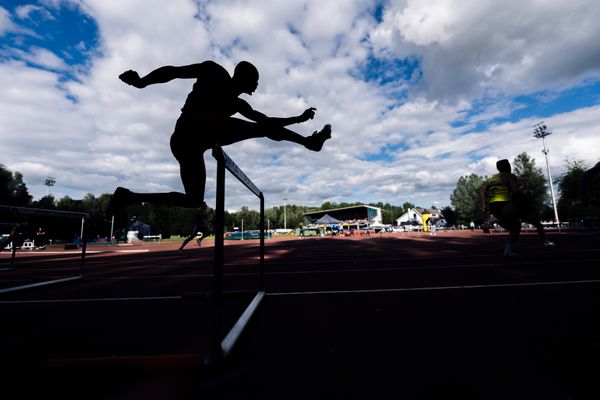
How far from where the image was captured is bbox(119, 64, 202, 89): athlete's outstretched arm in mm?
2233

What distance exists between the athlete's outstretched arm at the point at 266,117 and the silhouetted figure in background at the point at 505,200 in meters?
4.65

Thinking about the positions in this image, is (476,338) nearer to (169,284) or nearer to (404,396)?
(404,396)

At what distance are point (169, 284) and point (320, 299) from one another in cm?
240

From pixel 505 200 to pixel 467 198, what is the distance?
59399 mm

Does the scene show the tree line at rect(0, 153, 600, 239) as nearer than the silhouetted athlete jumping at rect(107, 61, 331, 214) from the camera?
No

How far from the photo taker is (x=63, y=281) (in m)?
4.07

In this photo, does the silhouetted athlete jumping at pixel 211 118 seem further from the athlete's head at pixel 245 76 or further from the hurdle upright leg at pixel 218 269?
the hurdle upright leg at pixel 218 269

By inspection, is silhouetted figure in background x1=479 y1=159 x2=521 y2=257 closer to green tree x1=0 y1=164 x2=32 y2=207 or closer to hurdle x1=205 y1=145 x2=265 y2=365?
hurdle x1=205 y1=145 x2=265 y2=365

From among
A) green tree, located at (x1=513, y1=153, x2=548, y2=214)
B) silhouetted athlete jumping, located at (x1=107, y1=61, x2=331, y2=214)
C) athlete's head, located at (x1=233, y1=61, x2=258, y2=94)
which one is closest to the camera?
silhouetted athlete jumping, located at (x1=107, y1=61, x2=331, y2=214)

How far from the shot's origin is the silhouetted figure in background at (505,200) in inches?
208

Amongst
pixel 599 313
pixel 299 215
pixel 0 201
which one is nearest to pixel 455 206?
pixel 299 215

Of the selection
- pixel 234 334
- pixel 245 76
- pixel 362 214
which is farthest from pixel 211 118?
pixel 362 214

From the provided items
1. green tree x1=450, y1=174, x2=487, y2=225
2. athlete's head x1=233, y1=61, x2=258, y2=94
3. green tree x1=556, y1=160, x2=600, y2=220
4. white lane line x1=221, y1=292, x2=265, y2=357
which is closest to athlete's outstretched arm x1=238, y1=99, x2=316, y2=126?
athlete's head x1=233, y1=61, x2=258, y2=94

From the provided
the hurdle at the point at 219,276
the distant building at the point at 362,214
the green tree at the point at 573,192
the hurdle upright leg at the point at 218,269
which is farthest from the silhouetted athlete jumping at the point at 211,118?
the distant building at the point at 362,214
